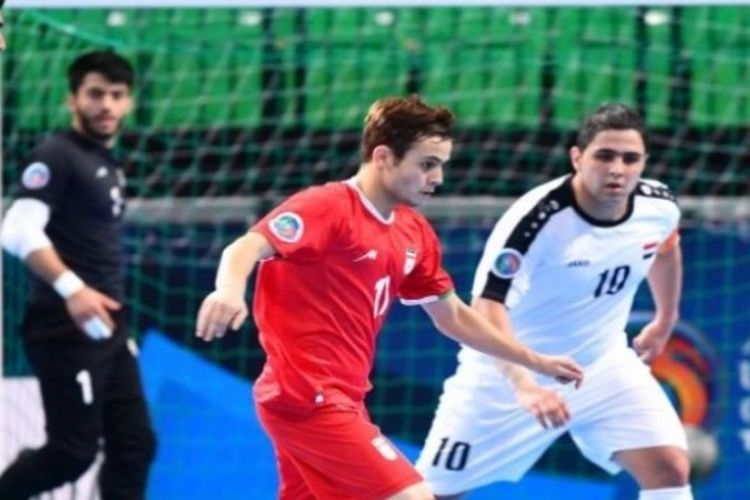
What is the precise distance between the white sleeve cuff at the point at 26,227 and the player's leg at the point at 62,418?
0.33m

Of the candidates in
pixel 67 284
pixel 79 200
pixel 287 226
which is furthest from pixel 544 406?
pixel 79 200

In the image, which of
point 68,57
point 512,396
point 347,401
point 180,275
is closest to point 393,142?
point 347,401

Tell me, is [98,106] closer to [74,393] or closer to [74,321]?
[74,321]

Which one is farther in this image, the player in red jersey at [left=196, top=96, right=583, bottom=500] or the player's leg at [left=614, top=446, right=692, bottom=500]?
the player's leg at [left=614, top=446, right=692, bottom=500]

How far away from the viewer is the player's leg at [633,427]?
660 cm

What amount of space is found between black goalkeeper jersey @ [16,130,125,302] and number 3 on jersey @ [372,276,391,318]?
1648mm

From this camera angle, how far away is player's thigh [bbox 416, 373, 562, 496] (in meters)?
6.70

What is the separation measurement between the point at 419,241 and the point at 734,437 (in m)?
3.00

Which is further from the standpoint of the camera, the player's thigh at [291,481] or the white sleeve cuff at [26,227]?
the white sleeve cuff at [26,227]

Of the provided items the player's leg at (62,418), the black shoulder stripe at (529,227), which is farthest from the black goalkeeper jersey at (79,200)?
the black shoulder stripe at (529,227)

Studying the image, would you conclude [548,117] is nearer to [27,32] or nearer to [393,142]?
[27,32]

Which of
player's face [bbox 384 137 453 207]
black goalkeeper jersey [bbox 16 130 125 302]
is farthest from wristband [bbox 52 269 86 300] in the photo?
player's face [bbox 384 137 453 207]

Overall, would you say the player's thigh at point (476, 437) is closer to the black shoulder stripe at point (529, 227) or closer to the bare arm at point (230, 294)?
the black shoulder stripe at point (529, 227)

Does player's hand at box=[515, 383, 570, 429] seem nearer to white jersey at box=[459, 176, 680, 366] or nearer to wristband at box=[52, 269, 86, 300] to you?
white jersey at box=[459, 176, 680, 366]
